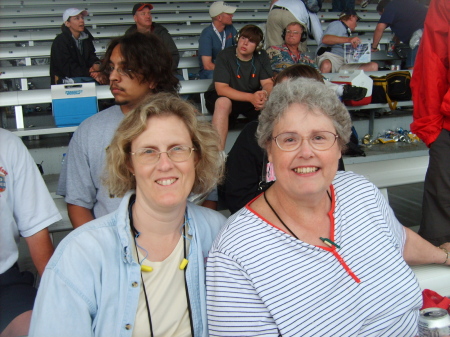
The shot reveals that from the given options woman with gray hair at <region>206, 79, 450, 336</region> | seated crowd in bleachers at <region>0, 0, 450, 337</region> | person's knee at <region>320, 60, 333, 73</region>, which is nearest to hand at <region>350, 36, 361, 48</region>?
person's knee at <region>320, 60, 333, 73</region>

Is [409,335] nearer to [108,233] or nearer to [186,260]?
[186,260]

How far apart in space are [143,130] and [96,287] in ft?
1.64

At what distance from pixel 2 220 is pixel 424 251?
1652mm

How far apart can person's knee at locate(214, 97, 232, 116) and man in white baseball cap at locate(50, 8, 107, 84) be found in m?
1.69

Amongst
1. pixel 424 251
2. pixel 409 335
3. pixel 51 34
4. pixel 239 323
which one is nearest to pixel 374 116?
pixel 424 251

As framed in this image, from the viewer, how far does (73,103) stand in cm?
429

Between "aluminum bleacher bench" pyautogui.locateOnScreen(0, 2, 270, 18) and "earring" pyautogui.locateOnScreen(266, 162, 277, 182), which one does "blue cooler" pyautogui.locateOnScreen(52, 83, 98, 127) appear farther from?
"aluminum bleacher bench" pyautogui.locateOnScreen(0, 2, 270, 18)

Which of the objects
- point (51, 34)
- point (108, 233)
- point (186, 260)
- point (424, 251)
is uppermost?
point (51, 34)

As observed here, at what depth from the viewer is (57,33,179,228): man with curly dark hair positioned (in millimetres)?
2150

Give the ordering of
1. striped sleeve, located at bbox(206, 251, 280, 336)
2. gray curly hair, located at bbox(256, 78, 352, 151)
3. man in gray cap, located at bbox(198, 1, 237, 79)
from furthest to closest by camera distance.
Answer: man in gray cap, located at bbox(198, 1, 237, 79) → gray curly hair, located at bbox(256, 78, 352, 151) → striped sleeve, located at bbox(206, 251, 280, 336)

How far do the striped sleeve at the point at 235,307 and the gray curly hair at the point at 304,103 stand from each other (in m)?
0.50

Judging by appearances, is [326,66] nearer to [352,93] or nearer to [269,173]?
[352,93]

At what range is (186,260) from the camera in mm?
1541

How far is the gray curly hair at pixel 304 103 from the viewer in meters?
1.64
